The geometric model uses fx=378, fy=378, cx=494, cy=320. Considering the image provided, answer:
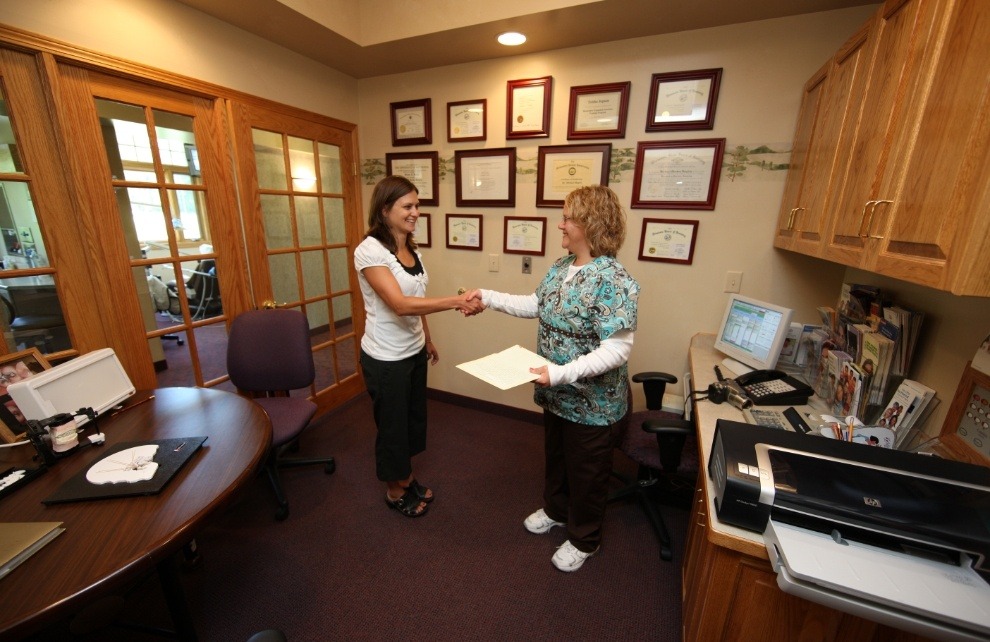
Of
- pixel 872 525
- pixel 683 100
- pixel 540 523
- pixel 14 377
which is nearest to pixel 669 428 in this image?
A: pixel 872 525

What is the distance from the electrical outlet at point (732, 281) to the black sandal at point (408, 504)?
205 cm

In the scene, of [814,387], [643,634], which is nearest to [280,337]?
[643,634]

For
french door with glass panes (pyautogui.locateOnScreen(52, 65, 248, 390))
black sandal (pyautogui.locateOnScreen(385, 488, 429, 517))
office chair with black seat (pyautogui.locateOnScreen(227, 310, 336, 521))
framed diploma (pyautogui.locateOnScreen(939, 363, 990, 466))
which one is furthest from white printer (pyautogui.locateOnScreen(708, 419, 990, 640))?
french door with glass panes (pyautogui.locateOnScreen(52, 65, 248, 390))

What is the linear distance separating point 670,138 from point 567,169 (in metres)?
0.58

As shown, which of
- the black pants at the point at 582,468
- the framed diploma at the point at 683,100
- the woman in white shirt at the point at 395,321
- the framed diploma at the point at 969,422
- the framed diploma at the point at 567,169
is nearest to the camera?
the framed diploma at the point at 969,422

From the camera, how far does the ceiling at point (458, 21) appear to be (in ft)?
5.82

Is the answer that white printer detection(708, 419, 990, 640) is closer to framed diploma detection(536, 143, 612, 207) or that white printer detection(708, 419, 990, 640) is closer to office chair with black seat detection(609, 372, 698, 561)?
office chair with black seat detection(609, 372, 698, 561)

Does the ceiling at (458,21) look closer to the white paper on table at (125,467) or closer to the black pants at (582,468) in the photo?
the black pants at (582,468)

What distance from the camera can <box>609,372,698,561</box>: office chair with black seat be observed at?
5.07 ft

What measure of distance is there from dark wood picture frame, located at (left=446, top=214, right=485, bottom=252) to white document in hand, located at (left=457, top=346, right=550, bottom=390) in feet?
4.59

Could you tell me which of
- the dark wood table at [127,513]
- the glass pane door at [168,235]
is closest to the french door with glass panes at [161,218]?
the glass pane door at [168,235]

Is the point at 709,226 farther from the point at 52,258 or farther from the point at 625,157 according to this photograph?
the point at 52,258

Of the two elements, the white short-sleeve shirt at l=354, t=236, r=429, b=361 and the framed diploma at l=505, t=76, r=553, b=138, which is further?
the framed diploma at l=505, t=76, r=553, b=138

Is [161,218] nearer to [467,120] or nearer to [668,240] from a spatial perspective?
[467,120]
